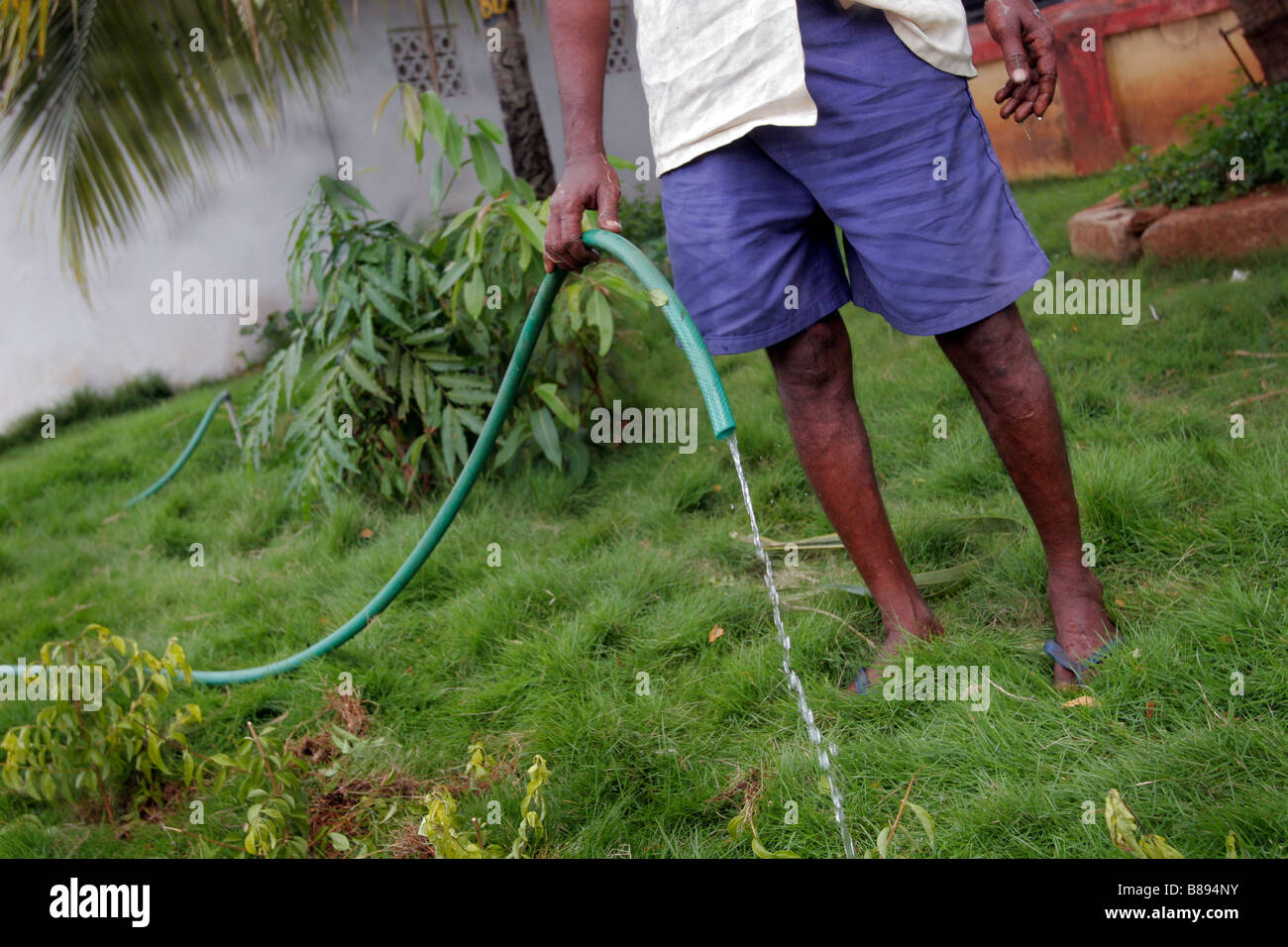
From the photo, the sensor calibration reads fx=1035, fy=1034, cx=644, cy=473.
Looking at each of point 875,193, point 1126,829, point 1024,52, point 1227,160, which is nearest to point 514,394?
point 875,193

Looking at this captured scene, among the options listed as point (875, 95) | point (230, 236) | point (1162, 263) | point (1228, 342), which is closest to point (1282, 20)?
point (1162, 263)

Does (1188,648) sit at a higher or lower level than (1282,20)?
lower

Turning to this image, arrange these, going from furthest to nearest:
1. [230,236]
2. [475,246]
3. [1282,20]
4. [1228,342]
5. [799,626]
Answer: [230,236]
[1282,20]
[1228,342]
[475,246]
[799,626]

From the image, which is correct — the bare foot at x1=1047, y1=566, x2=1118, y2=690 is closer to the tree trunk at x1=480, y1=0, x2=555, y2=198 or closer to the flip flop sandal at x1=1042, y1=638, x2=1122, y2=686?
the flip flop sandal at x1=1042, y1=638, x2=1122, y2=686

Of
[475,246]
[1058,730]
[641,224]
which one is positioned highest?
[641,224]

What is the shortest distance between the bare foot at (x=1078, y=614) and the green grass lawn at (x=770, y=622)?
0.20 ft

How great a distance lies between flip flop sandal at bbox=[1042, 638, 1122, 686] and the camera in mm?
2066

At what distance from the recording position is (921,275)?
77.6 inches

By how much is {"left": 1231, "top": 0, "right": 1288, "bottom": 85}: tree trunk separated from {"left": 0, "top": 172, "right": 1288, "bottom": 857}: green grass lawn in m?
0.98

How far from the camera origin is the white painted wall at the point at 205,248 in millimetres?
6824

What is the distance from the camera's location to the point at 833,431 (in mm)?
2174

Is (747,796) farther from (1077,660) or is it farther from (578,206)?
(578,206)

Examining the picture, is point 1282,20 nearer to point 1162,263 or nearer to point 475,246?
point 1162,263
